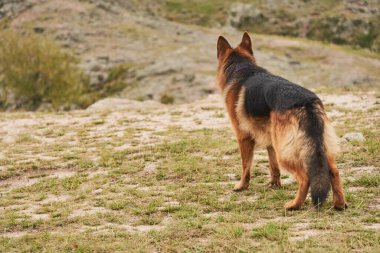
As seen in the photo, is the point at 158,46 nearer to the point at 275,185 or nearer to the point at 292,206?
the point at 275,185

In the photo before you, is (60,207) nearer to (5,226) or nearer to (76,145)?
(5,226)

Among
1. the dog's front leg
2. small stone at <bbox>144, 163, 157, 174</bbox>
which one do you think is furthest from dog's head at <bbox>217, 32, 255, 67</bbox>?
small stone at <bbox>144, 163, 157, 174</bbox>

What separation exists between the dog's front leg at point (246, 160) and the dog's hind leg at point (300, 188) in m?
1.73

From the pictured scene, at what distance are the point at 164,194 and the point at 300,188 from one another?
2780mm

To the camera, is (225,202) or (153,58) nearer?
(225,202)

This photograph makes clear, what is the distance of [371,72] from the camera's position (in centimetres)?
8062

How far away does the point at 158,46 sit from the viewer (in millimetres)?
89562

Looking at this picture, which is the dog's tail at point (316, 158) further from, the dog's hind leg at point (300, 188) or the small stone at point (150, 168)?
the small stone at point (150, 168)

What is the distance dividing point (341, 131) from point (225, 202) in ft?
24.3

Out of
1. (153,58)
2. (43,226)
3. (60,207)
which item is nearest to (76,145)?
(60,207)

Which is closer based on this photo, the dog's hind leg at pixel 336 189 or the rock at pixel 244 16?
the dog's hind leg at pixel 336 189

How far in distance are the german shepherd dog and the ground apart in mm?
431

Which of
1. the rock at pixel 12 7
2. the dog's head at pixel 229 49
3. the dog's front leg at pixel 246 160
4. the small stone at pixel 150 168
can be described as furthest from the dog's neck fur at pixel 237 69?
the rock at pixel 12 7

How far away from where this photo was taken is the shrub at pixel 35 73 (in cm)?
5075
